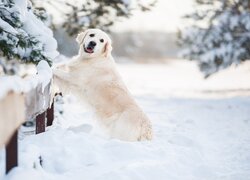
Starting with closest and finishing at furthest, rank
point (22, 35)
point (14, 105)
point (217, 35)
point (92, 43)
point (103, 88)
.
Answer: point (14, 105) < point (22, 35) < point (103, 88) < point (92, 43) < point (217, 35)

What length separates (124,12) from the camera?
409 inches

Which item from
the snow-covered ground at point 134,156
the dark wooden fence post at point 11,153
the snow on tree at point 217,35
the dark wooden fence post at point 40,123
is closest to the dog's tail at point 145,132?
the snow-covered ground at point 134,156

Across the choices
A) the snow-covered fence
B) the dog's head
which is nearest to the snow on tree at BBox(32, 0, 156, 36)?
the dog's head

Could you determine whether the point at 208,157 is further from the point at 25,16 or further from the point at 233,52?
the point at 233,52

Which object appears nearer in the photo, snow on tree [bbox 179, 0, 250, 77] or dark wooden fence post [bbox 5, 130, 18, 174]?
dark wooden fence post [bbox 5, 130, 18, 174]

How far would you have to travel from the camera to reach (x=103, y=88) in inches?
267

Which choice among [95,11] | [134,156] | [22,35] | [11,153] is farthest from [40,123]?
[95,11]

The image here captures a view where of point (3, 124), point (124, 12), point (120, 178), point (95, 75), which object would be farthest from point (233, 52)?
point (3, 124)

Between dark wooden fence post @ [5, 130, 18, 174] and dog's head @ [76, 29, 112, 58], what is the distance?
145 inches

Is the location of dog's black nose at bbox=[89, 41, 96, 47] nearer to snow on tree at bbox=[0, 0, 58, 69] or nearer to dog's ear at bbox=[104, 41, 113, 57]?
dog's ear at bbox=[104, 41, 113, 57]

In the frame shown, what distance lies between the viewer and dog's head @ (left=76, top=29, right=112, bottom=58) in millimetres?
7230

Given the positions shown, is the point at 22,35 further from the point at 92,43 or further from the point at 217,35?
the point at 217,35

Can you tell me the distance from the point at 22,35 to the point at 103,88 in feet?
5.35

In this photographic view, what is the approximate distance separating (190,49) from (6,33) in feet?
46.1
